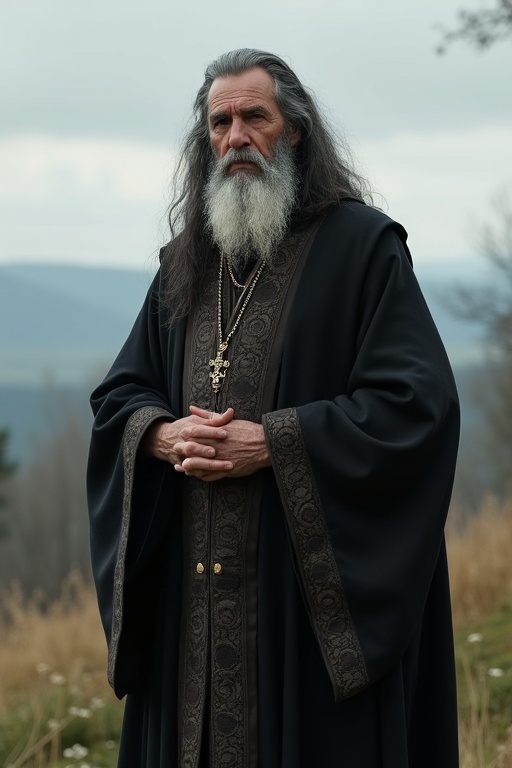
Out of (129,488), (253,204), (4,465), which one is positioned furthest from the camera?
(4,465)

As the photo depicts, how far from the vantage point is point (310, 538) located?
3.16 m

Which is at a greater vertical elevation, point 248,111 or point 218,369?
point 248,111

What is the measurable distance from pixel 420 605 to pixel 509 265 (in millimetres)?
26887

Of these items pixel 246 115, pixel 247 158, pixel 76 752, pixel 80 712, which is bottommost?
pixel 76 752

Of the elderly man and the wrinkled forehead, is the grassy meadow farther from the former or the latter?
the wrinkled forehead

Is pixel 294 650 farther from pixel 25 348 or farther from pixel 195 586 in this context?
pixel 25 348

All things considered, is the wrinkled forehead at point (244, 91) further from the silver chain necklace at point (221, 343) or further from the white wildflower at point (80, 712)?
the white wildflower at point (80, 712)

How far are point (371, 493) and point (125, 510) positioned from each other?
0.73 m

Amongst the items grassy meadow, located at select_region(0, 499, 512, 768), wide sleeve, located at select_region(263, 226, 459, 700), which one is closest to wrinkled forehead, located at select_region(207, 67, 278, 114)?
wide sleeve, located at select_region(263, 226, 459, 700)

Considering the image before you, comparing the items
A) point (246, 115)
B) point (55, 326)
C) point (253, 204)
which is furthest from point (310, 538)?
point (55, 326)

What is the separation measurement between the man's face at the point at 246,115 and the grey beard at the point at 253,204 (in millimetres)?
21

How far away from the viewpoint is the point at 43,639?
830 centimetres

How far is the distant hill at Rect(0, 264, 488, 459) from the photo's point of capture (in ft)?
274

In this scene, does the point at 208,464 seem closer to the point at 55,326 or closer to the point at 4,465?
the point at 4,465
